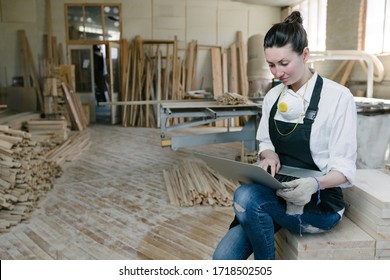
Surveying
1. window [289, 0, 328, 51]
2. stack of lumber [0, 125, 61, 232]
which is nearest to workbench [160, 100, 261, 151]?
stack of lumber [0, 125, 61, 232]

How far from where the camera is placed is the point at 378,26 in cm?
638

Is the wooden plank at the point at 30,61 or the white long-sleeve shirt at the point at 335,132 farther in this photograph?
the wooden plank at the point at 30,61

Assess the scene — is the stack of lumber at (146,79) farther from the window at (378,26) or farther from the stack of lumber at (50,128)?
the window at (378,26)

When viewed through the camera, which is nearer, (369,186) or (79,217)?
(369,186)

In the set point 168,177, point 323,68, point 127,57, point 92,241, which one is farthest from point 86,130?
point 92,241

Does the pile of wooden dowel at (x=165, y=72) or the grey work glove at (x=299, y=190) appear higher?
the pile of wooden dowel at (x=165, y=72)

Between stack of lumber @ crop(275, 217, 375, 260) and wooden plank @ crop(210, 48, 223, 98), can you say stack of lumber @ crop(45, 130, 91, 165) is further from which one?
stack of lumber @ crop(275, 217, 375, 260)

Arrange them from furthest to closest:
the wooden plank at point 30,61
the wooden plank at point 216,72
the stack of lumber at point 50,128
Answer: the wooden plank at point 216,72 → the wooden plank at point 30,61 → the stack of lumber at point 50,128

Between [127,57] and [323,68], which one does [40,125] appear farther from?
[323,68]

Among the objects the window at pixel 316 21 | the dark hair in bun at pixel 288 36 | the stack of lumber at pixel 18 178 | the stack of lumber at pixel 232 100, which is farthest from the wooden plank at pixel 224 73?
the dark hair in bun at pixel 288 36

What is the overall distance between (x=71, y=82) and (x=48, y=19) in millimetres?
1871

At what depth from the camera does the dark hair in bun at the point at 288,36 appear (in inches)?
63.9

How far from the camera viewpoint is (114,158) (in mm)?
6109

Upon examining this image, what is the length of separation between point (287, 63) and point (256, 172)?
1.65 ft
